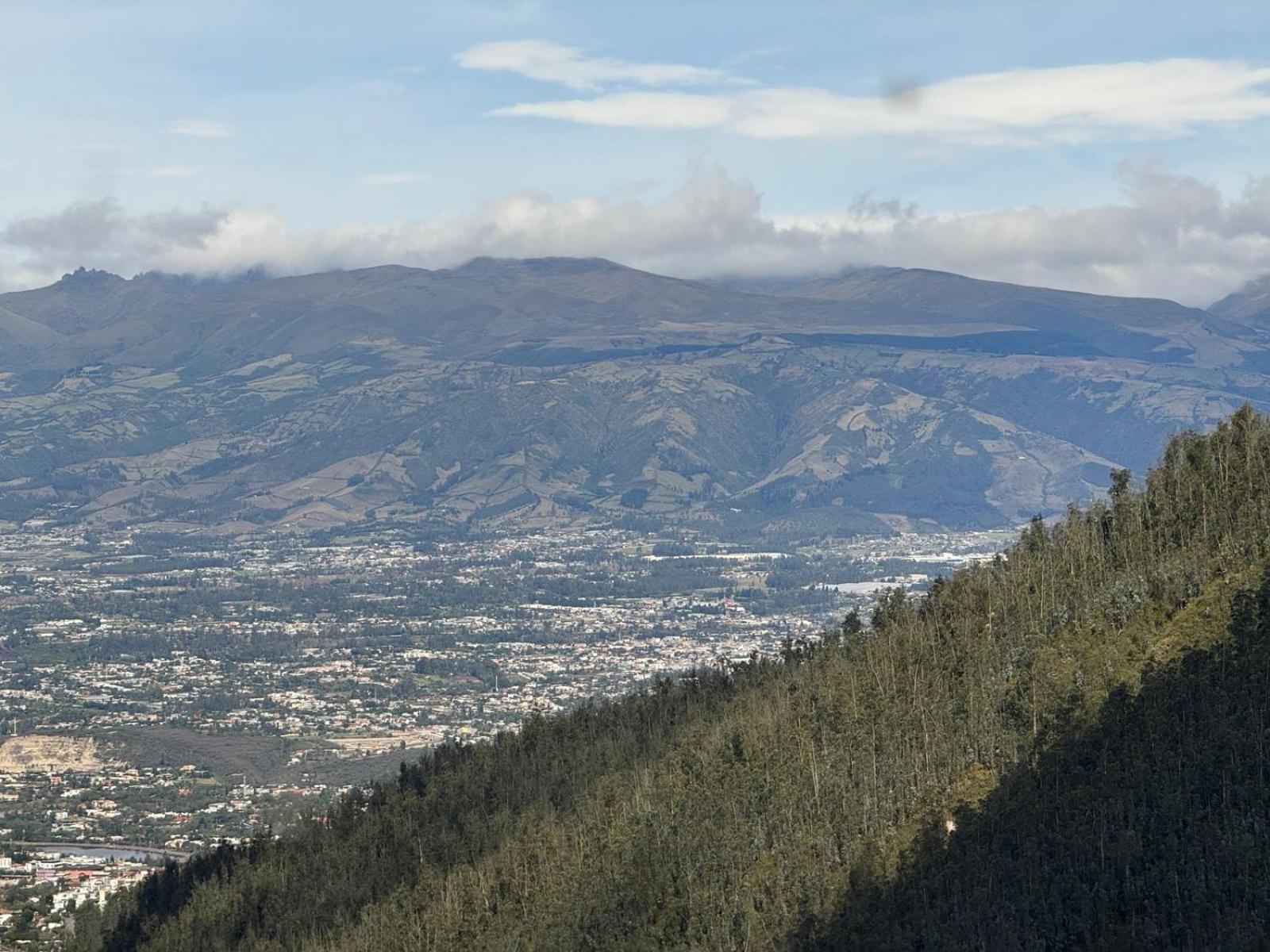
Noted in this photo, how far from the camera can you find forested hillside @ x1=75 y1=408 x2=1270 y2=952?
8762 cm

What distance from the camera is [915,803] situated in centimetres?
10125

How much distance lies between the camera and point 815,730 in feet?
386

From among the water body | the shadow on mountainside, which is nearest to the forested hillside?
the shadow on mountainside

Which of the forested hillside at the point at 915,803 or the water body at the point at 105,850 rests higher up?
the forested hillside at the point at 915,803

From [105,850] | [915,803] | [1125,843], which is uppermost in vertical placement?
[1125,843]

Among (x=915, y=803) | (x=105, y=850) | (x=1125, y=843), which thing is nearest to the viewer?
(x=1125, y=843)

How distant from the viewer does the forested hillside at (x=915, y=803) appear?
87625 mm

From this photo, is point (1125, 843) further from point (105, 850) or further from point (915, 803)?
point (105, 850)

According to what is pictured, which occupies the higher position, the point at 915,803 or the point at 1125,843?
the point at 1125,843

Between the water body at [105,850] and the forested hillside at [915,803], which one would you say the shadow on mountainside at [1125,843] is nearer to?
the forested hillside at [915,803]

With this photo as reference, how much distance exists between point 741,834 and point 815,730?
13367 mm

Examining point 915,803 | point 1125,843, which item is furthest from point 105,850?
point 1125,843

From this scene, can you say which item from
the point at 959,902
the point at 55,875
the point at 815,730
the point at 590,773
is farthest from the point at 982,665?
the point at 55,875

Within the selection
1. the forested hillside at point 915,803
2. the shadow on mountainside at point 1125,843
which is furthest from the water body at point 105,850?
the shadow on mountainside at point 1125,843
